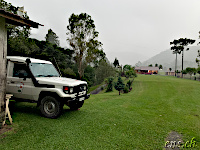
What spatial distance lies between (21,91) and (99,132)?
12.7 ft

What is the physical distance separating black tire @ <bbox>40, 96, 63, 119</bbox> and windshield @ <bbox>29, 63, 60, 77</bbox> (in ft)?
4.01

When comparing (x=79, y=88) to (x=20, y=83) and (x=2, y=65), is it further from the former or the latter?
(x=2, y=65)

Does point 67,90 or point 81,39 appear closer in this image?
point 67,90

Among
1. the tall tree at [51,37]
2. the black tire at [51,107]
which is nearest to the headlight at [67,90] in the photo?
the black tire at [51,107]

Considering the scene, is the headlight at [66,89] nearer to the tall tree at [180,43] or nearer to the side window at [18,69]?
the side window at [18,69]

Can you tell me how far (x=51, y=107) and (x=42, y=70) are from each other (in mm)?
1875

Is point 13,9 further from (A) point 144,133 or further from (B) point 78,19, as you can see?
(A) point 144,133

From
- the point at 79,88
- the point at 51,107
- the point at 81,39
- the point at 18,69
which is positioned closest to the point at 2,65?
the point at 18,69

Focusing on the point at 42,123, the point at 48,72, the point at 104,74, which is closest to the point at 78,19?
the point at 104,74

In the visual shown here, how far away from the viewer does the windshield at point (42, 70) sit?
6.30 metres

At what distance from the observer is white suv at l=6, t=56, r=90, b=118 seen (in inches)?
223

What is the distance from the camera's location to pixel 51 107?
5.99 m

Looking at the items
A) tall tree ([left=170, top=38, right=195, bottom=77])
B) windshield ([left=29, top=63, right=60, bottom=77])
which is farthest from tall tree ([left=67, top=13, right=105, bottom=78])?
tall tree ([left=170, top=38, right=195, bottom=77])

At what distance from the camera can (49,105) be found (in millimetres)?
5977
